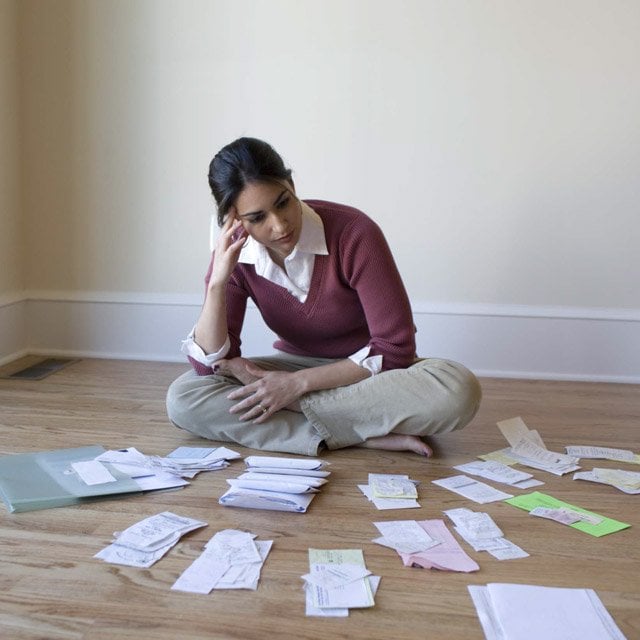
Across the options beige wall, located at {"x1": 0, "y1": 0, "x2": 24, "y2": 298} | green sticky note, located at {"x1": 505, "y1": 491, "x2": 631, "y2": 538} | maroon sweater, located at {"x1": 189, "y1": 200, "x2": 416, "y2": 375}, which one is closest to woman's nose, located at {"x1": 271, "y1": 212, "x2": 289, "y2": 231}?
maroon sweater, located at {"x1": 189, "y1": 200, "x2": 416, "y2": 375}

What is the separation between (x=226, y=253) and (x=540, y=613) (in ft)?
4.09

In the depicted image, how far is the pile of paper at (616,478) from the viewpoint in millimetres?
2027

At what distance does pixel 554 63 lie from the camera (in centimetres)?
312

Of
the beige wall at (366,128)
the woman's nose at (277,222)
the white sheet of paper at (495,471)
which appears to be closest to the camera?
the woman's nose at (277,222)

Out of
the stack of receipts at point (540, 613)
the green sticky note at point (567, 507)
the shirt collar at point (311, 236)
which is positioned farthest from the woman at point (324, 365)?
the stack of receipts at point (540, 613)

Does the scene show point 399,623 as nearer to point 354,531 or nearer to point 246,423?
point 354,531

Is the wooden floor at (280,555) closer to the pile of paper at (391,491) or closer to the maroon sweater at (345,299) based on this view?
the pile of paper at (391,491)

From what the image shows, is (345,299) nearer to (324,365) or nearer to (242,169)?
(324,365)

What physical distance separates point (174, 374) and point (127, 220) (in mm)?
758

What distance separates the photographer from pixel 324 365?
92.7 inches

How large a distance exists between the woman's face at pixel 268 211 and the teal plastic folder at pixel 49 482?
728 mm

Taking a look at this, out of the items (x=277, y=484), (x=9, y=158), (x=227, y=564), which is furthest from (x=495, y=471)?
(x=9, y=158)

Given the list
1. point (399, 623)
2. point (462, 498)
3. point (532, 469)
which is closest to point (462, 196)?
point (532, 469)

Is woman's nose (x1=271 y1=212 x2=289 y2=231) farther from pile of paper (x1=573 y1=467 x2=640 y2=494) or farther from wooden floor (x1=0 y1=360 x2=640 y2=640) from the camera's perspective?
pile of paper (x1=573 y1=467 x2=640 y2=494)
